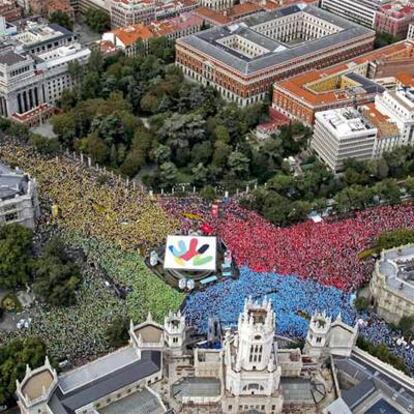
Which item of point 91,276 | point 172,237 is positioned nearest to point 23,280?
point 91,276

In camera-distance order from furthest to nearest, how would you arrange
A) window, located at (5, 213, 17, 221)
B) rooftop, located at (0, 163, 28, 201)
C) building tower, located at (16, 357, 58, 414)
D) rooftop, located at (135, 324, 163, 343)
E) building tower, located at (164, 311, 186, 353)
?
window, located at (5, 213, 17, 221) < rooftop, located at (0, 163, 28, 201) < rooftop, located at (135, 324, 163, 343) < building tower, located at (164, 311, 186, 353) < building tower, located at (16, 357, 58, 414)

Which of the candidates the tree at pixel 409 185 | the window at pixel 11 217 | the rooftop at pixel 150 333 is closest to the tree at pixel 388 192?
the tree at pixel 409 185

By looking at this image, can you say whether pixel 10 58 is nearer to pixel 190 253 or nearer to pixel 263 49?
pixel 263 49

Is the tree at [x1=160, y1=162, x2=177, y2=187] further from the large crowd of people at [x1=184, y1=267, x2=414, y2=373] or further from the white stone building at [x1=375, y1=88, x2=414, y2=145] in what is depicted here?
the white stone building at [x1=375, y1=88, x2=414, y2=145]

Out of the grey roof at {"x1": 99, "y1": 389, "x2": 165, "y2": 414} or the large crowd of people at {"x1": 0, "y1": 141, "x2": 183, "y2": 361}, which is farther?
the large crowd of people at {"x1": 0, "y1": 141, "x2": 183, "y2": 361}

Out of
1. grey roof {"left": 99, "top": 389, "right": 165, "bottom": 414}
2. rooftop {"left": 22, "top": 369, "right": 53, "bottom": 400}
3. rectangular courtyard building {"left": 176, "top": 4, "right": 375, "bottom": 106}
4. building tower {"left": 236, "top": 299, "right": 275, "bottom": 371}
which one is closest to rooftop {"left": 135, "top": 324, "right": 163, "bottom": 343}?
grey roof {"left": 99, "top": 389, "right": 165, "bottom": 414}
